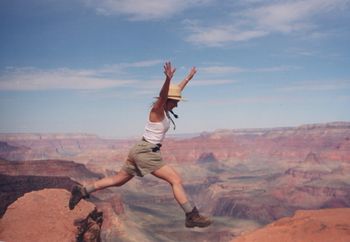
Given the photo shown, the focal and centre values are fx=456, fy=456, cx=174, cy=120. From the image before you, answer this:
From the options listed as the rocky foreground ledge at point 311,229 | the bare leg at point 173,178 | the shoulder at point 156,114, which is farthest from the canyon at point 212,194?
the shoulder at point 156,114

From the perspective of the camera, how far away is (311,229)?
1552 cm

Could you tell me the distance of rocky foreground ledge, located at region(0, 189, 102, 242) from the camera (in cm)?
1034

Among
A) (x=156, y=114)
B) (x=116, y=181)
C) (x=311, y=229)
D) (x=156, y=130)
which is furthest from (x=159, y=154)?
(x=311, y=229)

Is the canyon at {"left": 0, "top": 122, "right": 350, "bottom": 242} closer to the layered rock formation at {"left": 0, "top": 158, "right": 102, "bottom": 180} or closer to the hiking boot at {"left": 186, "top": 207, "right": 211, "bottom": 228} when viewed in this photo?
the layered rock formation at {"left": 0, "top": 158, "right": 102, "bottom": 180}

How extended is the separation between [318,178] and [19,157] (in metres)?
124

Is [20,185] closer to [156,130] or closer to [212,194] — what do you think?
[156,130]

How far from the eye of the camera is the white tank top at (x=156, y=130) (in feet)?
19.0

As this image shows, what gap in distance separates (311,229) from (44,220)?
9.09 metres

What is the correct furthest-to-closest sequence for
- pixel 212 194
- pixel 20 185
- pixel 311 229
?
pixel 212 194 → pixel 20 185 → pixel 311 229

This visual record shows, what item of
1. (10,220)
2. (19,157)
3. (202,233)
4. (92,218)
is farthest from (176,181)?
(19,157)

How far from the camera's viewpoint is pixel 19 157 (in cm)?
19688

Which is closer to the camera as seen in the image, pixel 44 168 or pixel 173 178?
pixel 173 178

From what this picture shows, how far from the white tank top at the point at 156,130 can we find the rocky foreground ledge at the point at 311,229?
9881mm

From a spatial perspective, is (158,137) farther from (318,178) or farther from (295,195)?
(318,178)
